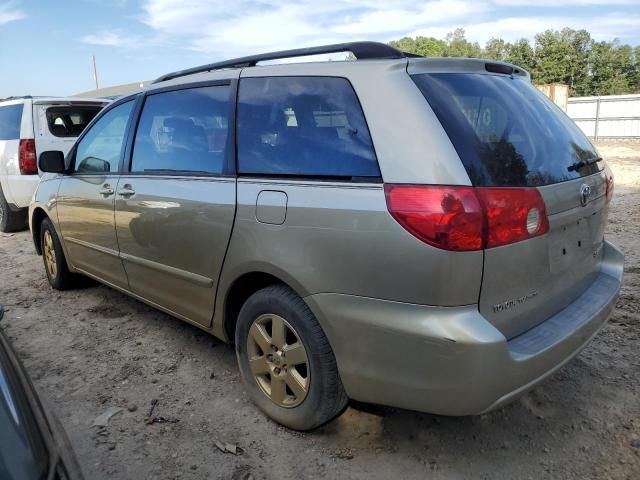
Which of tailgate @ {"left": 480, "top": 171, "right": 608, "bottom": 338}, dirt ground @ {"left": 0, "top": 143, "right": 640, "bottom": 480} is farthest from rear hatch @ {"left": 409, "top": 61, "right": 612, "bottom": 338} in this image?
dirt ground @ {"left": 0, "top": 143, "right": 640, "bottom": 480}

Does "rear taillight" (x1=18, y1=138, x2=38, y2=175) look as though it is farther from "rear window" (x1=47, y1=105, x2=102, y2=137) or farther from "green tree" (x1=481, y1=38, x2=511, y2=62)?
"green tree" (x1=481, y1=38, x2=511, y2=62)

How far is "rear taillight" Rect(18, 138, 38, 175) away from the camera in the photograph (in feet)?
22.1

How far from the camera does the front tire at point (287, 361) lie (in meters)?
2.28

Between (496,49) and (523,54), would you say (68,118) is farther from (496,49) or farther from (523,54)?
(496,49)

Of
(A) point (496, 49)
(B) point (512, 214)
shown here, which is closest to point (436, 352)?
(B) point (512, 214)

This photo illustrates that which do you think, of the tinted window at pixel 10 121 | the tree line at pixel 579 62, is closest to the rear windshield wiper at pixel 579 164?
the tinted window at pixel 10 121

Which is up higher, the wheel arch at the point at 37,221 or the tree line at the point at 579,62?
the tree line at the point at 579,62

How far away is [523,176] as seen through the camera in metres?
2.07

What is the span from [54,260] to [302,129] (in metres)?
3.33

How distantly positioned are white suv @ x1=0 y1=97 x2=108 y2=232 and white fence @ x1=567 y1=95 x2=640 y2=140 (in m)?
20.2

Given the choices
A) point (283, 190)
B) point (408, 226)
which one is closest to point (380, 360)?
point (408, 226)

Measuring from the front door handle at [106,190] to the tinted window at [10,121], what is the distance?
13.6 feet

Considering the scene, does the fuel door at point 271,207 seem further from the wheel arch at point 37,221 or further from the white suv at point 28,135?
the white suv at point 28,135

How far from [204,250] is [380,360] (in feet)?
3.92
